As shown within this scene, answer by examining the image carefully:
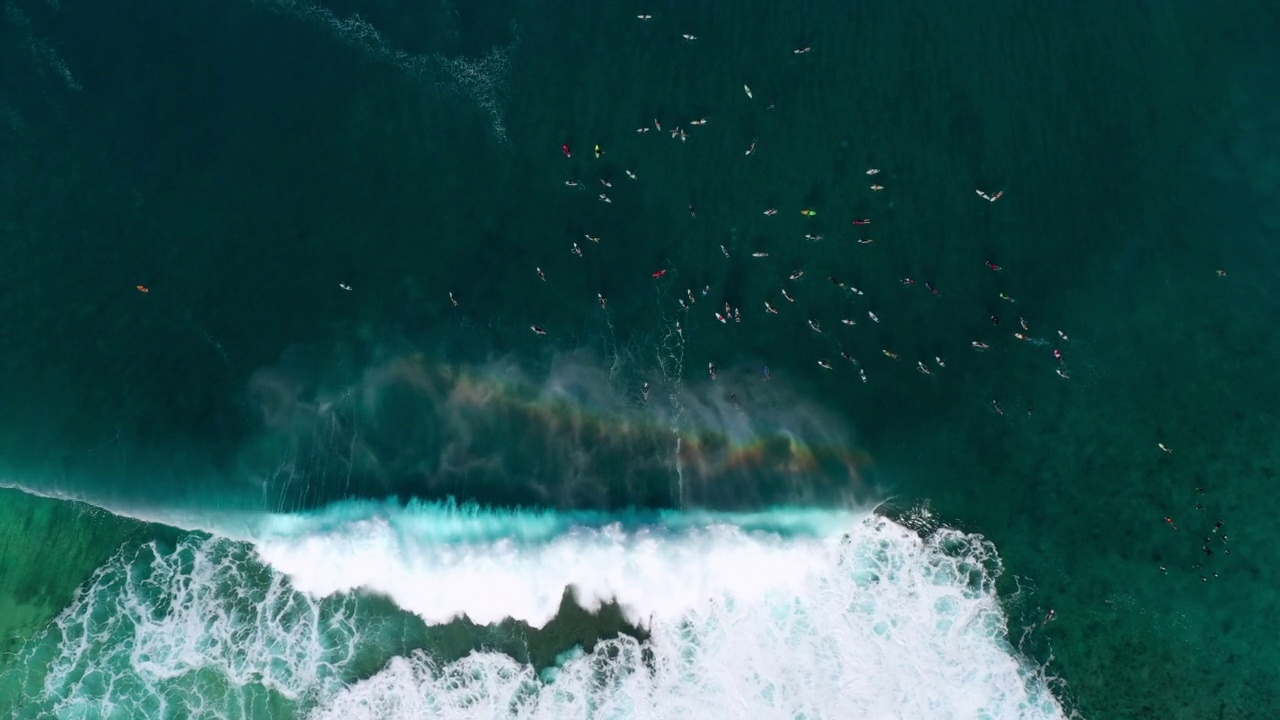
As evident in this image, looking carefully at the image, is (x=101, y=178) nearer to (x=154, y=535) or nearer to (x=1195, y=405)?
(x=154, y=535)

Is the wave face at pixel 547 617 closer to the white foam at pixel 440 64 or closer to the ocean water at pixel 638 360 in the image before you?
the ocean water at pixel 638 360

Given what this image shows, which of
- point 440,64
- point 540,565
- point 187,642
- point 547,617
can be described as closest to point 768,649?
point 547,617

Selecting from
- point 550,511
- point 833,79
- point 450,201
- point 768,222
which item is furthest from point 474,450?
point 833,79

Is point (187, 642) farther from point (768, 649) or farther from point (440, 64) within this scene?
point (440, 64)

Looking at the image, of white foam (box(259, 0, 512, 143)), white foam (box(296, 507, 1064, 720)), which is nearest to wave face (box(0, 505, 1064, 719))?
white foam (box(296, 507, 1064, 720))

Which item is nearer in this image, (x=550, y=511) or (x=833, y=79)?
(x=550, y=511)

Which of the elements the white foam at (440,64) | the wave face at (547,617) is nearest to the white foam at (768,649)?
the wave face at (547,617)

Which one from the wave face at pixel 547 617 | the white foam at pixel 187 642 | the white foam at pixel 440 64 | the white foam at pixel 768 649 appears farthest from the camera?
the white foam at pixel 440 64
